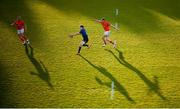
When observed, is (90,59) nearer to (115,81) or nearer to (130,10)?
(115,81)

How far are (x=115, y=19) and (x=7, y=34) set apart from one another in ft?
31.5

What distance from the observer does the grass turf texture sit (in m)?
18.5

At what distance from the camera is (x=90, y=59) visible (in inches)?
890

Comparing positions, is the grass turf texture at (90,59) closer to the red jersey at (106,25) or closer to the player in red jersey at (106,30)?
the player in red jersey at (106,30)

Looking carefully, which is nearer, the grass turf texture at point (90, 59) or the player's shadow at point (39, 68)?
the grass turf texture at point (90, 59)

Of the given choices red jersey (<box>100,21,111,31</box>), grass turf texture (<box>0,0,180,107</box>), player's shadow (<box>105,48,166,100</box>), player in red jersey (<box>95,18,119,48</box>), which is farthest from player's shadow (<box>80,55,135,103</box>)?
red jersey (<box>100,21,111,31</box>)

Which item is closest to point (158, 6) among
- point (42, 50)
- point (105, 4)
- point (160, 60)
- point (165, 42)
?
point (105, 4)

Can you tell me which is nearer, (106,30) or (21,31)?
(106,30)

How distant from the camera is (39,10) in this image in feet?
103

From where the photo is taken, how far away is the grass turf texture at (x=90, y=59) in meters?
18.5

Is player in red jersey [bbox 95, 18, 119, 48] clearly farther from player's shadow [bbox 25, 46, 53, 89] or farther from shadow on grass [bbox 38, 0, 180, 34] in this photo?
player's shadow [bbox 25, 46, 53, 89]

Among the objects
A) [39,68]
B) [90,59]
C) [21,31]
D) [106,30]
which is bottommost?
[39,68]

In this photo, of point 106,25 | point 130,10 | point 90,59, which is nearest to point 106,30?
point 106,25

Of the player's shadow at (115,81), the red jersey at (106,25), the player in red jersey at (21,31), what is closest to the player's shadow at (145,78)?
the player's shadow at (115,81)
